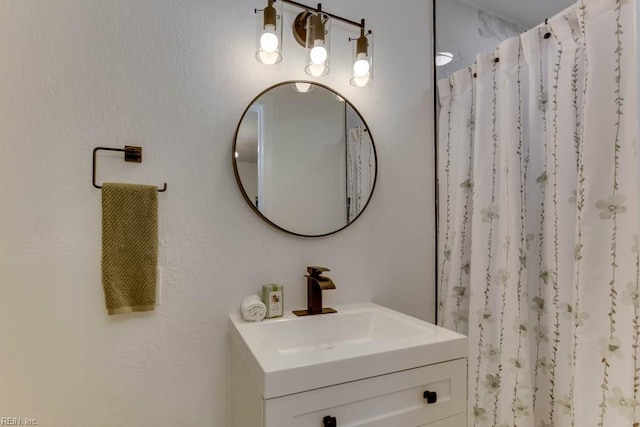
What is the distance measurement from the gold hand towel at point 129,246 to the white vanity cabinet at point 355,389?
14.4 inches

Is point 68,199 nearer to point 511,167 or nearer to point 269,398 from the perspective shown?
point 269,398

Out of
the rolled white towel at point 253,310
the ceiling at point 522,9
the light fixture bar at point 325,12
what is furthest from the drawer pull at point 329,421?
the ceiling at point 522,9

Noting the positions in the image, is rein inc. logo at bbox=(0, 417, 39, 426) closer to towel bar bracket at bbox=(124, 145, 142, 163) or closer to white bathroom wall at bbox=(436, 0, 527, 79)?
towel bar bracket at bbox=(124, 145, 142, 163)

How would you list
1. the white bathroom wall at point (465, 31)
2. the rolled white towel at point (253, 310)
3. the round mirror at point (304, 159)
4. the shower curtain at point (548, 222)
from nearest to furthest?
the shower curtain at point (548, 222) → the rolled white towel at point (253, 310) → the round mirror at point (304, 159) → the white bathroom wall at point (465, 31)

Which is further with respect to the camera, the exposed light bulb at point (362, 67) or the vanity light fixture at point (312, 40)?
the exposed light bulb at point (362, 67)

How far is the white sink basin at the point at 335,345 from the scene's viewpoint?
84 centimetres

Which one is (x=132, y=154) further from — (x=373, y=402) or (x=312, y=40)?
(x=373, y=402)

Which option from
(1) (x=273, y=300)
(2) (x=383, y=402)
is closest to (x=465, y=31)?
(1) (x=273, y=300)

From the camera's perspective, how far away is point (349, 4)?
1.51 metres

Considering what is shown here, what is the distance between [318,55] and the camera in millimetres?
1285

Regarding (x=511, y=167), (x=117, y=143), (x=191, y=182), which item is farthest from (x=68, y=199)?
(x=511, y=167)

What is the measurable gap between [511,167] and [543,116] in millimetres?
218

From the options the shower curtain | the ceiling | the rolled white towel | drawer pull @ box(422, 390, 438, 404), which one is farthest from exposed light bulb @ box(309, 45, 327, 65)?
drawer pull @ box(422, 390, 438, 404)

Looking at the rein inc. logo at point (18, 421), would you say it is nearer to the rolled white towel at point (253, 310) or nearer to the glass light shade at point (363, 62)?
the rolled white towel at point (253, 310)
